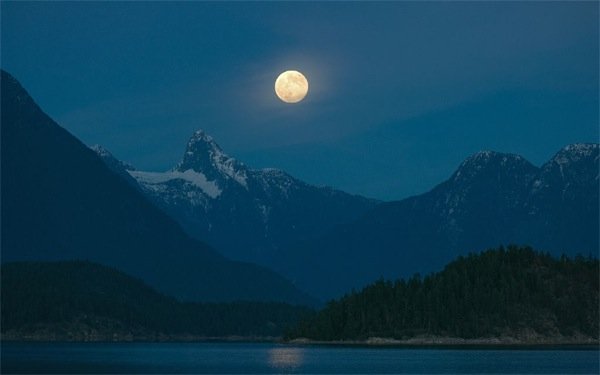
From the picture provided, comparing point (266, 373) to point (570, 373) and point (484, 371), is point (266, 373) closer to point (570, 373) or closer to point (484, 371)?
point (484, 371)

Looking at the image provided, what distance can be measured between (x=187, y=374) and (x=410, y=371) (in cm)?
4051

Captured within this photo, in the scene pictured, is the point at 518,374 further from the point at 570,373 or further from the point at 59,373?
the point at 59,373

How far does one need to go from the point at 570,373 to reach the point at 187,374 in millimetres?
66962

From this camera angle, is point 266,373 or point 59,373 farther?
point 266,373

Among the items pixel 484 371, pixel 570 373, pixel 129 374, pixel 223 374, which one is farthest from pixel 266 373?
pixel 570 373

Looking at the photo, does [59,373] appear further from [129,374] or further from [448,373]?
[448,373]

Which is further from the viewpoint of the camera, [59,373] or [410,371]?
[410,371]

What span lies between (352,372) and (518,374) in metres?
30.3

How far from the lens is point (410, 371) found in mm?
199750

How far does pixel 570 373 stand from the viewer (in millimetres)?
188875

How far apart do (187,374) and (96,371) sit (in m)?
16.8

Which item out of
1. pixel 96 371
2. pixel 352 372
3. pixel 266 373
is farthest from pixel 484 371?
pixel 96 371

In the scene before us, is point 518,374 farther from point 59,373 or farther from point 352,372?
point 59,373

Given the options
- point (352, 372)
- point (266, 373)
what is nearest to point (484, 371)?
point (352, 372)
